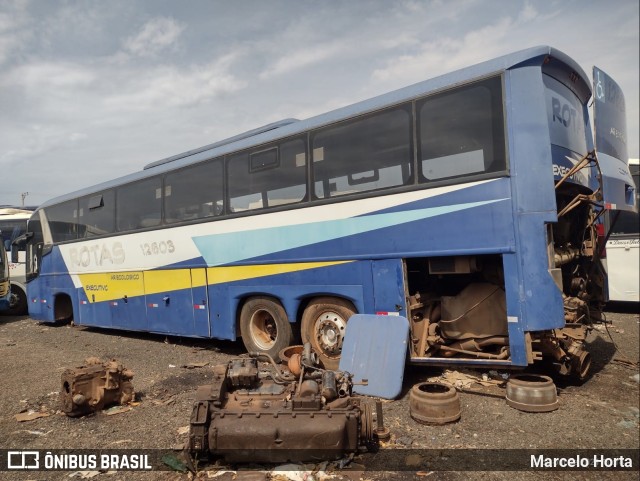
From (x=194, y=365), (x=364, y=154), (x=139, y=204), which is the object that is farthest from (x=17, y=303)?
(x=364, y=154)

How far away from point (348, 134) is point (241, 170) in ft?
7.02

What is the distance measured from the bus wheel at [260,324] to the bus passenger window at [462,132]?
10.4ft

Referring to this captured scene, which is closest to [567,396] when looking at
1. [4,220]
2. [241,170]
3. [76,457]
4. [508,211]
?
[508,211]

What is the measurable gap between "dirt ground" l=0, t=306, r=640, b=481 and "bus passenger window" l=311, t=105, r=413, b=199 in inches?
103

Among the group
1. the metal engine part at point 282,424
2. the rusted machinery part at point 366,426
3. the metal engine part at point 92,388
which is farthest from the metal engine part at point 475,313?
the metal engine part at point 92,388

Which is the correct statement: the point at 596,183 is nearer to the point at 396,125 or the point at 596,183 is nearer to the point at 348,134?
the point at 396,125

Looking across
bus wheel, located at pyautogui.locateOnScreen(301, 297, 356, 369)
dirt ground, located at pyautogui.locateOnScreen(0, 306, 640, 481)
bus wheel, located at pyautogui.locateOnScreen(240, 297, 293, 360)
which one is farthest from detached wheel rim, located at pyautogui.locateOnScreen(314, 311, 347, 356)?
dirt ground, located at pyautogui.locateOnScreen(0, 306, 640, 481)

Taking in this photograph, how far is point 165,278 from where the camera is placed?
28.7 feet

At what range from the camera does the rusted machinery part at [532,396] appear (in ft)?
15.1

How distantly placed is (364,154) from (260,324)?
333cm

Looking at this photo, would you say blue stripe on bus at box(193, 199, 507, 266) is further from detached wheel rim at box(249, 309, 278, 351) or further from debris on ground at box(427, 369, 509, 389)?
debris on ground at box(427, 369, 509, 389)

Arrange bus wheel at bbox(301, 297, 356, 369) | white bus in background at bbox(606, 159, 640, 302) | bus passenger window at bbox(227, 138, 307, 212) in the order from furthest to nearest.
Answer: white bus in background at bbox(606, 159, 640, 302)
bus passenger window at bbox(227, 138, 307, 212)
bus wheel at bbox(301, 297, 356, 369)

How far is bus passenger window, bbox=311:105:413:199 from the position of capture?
18.4 ft

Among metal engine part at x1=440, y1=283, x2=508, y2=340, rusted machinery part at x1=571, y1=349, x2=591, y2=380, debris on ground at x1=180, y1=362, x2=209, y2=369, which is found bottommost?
debris on ground at x1=180, y1=362, x2=209, y2=369
